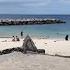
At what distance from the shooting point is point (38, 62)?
1062 centimetres

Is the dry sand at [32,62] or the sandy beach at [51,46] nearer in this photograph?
the dry sand at [32,62]

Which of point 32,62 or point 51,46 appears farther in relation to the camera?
point 51,46

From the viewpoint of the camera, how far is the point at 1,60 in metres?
11.1

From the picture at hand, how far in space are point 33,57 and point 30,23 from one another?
211 ft

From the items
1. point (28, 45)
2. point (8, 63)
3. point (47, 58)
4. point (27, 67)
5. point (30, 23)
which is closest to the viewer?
point (27, 67)

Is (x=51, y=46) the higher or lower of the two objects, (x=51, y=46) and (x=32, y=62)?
the lower

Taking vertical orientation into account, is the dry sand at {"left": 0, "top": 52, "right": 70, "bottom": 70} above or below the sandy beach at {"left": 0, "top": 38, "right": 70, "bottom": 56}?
above

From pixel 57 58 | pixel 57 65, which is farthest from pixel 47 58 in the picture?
pixel 57 65

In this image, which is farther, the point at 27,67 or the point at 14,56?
the point at 14,56

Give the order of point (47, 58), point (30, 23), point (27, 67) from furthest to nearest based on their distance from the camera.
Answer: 1. point (30, 23)
2. point (47, 58)
3. point (27, 67)

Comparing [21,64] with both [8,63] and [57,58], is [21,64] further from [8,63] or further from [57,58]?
[57,58]

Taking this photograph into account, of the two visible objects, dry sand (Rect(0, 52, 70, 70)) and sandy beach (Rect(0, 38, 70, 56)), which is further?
sandy beach (Rect(0, 38, 70, 56))

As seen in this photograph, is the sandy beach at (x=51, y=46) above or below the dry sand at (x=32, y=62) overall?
below

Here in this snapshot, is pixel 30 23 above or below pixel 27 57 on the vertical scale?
below
